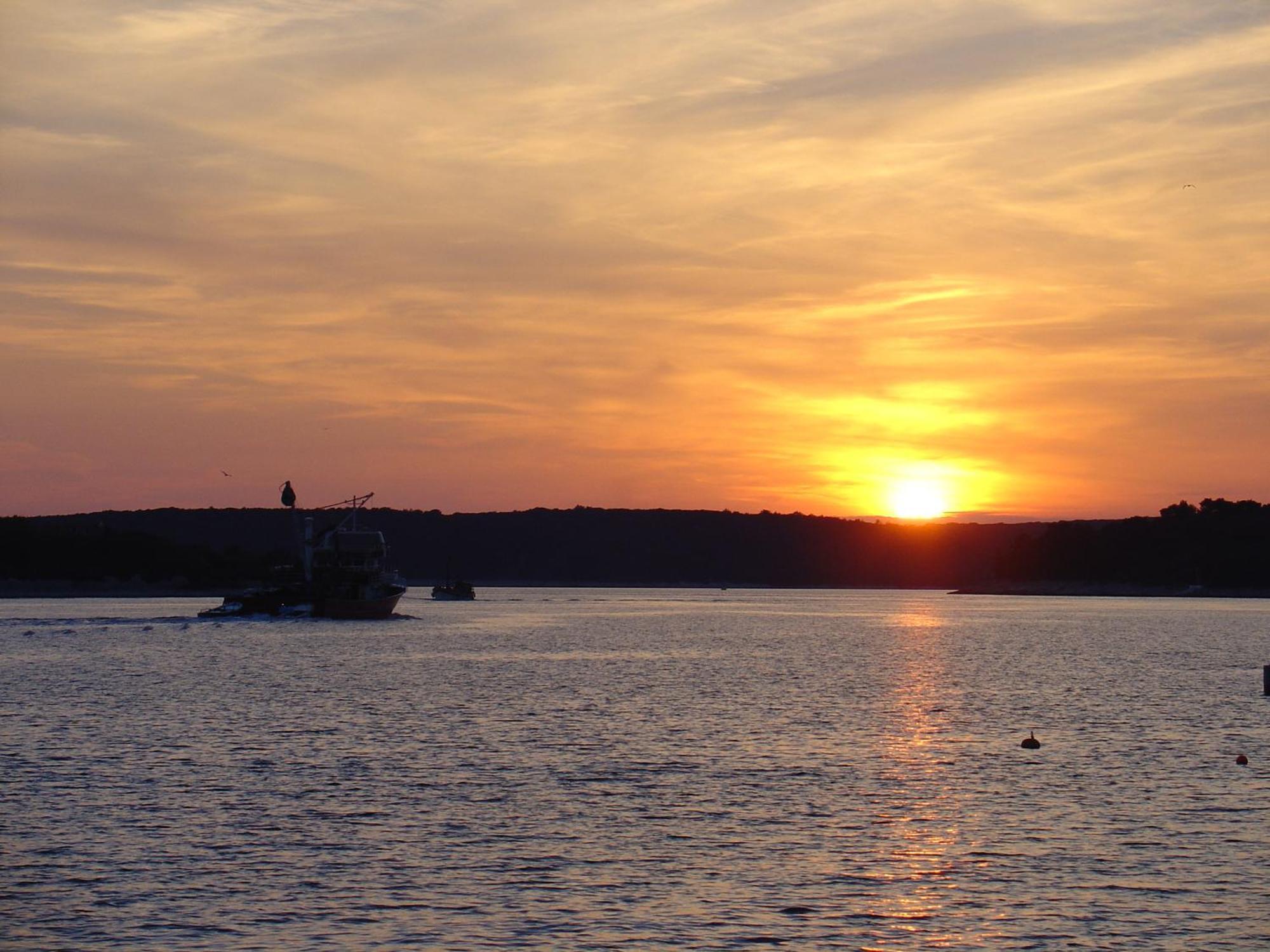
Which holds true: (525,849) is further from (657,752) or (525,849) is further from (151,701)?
(151,701)

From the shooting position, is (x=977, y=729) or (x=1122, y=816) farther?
(x=977, y=729)

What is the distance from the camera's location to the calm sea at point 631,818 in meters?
28.0

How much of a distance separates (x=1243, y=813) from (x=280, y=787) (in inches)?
1101

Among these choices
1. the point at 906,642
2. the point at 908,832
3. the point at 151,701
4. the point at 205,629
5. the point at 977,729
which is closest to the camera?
the point at 908,832

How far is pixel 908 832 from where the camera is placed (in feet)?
123

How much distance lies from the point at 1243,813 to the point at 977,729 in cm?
2531

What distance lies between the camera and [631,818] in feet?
129

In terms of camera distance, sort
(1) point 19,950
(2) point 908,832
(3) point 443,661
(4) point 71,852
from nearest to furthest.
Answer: (1) point 19,950 < (4) point 71,852 < (2) point 908,832 < (3) point 443,661

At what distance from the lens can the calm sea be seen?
28.0 metres

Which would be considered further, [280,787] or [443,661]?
[443,661]

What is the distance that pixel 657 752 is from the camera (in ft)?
179

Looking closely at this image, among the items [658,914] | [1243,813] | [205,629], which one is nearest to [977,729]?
[1243,813]

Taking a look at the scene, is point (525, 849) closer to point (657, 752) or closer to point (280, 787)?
point (280, 787)

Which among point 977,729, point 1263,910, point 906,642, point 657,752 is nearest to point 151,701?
point 657,752
